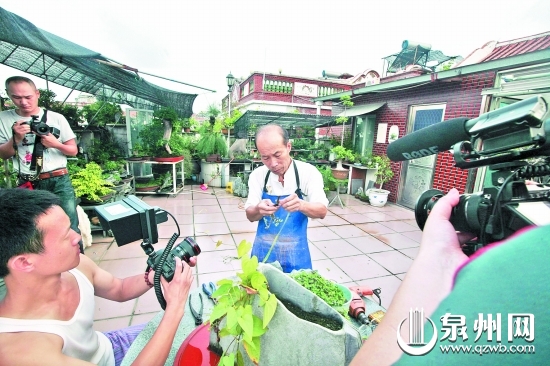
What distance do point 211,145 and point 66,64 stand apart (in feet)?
13.7

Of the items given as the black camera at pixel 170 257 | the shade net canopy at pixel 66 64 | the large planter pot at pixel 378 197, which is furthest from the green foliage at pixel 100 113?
the large planter pot at pixel 378 197

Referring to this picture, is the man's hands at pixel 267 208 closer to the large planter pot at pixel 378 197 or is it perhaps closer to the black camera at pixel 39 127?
the black camera at pixel 39 127

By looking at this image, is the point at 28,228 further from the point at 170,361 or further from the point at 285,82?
the point at 285,82

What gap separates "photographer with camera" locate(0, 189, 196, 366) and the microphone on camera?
3.21 ft

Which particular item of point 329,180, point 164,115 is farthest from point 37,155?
point 329,180

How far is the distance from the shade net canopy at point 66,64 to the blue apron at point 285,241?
3.11 metres

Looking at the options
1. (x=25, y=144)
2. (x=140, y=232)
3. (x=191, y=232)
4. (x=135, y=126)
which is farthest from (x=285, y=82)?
(x=140, y=232)

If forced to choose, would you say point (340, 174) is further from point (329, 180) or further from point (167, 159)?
point (167, 159)

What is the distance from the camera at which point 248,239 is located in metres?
4.36

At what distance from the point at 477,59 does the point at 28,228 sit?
8696mm

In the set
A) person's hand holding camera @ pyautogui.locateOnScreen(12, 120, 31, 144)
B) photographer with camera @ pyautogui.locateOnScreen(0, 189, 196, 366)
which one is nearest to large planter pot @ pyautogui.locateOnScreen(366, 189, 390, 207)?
photographer with camera @ pyautogui.locateOnScreen(0, 189, 196, 366)

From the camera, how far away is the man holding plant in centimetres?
182

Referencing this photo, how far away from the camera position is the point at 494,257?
32 centimetres

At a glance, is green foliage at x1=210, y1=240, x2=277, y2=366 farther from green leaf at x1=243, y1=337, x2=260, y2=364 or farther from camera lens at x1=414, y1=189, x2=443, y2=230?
camera lens at x1=414, y1=189, x2=443, y2=230
